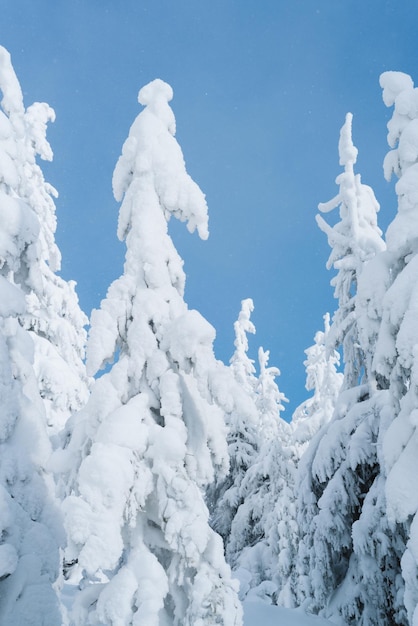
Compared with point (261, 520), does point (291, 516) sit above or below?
below

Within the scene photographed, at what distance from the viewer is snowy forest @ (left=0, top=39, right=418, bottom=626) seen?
677cm

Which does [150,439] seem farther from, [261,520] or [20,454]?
[261,520]

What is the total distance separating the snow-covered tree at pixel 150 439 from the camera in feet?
21.3

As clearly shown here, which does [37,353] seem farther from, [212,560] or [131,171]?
[212,560]

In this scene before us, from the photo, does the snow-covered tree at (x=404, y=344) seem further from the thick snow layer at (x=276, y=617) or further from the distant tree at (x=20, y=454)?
the distant tree at (x=20, y=454)

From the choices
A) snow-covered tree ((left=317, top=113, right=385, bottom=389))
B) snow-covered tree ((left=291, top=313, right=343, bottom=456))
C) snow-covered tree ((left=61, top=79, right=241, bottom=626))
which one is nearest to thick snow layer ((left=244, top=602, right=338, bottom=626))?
snow-covered tree ((left=61, top=79, right=241, bottom=626))

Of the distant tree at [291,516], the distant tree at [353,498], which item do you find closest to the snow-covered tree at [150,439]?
the distant tree at [353,498]

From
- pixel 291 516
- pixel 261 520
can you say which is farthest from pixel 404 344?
pixel 261 520

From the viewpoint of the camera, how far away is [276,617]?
426 inches

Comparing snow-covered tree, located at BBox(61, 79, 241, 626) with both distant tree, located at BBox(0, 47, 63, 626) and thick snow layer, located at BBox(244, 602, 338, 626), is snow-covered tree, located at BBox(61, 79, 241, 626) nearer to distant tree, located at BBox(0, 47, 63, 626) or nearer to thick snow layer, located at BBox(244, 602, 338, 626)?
distant tree, located at BBox(0, 47, 63, 626)

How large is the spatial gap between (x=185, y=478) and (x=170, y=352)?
1711mm

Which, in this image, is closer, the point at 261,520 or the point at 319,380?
the point at 261,520

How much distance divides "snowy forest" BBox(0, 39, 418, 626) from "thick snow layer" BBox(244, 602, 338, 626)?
0.81m

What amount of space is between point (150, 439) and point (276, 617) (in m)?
5.91
